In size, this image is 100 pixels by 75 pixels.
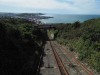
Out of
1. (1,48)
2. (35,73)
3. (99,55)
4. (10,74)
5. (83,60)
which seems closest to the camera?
(10,74)

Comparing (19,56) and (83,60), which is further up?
(19,56)

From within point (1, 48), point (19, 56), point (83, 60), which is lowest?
point (83, 60)

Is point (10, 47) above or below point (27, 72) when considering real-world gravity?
above

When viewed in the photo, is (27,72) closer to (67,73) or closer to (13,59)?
(13,59)

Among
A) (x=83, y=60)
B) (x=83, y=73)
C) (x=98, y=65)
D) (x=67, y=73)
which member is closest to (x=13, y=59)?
(x=67, y=73)

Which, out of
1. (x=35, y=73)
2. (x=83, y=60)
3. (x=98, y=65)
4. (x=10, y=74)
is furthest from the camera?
(x=83, y=60)

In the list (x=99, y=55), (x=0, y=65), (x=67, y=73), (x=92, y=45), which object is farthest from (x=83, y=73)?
(x=92, y=45)

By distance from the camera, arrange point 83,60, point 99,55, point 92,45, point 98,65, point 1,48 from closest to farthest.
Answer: point 1,48 → point 98,65 → point 99,55 → point 83,60 → point 92,45

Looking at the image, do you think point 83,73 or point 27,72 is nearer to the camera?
point 27,72

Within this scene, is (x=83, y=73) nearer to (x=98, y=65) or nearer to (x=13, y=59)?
(x=98, y=65)
